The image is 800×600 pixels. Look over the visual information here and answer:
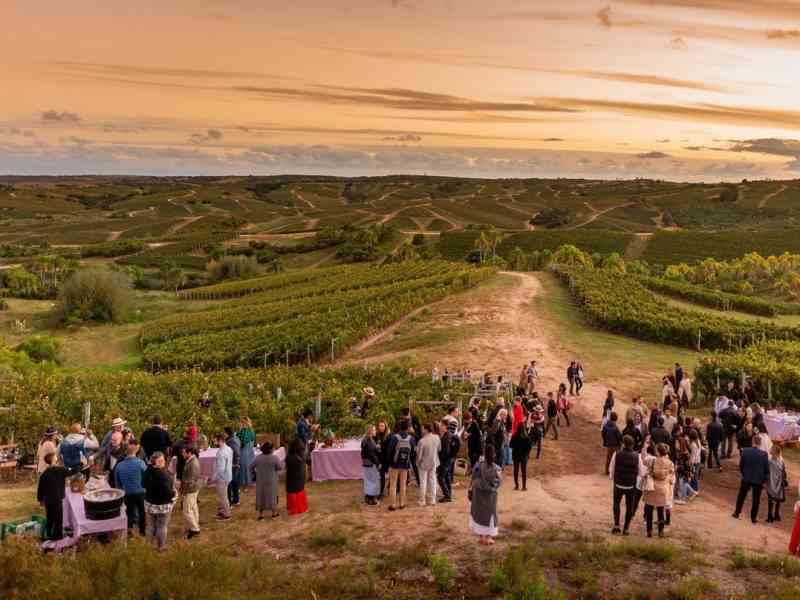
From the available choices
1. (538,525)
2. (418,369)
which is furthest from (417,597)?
(418,369)

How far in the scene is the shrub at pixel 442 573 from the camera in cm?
985

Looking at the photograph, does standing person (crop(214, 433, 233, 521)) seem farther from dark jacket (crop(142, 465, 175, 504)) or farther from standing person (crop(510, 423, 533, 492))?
standing person (crop(510, 423, 533, 492))

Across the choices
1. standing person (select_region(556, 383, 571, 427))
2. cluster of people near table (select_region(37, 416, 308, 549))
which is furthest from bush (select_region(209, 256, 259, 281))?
cluster of people near table (select_region(37, 416, 308, 549))

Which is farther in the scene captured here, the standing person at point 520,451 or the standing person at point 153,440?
the standing person at point 520,451

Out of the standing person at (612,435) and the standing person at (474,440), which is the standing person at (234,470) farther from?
the standing person at (612,435)

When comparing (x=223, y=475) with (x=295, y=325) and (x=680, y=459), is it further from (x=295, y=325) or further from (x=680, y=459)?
(x=295, y=325)

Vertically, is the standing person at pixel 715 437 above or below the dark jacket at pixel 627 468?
below

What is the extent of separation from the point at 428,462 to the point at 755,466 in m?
6.00

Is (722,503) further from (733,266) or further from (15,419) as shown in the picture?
(733,266)

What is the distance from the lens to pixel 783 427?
62.9 ft

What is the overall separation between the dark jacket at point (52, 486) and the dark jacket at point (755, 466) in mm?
11885

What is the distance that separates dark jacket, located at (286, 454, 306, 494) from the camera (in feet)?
41.5

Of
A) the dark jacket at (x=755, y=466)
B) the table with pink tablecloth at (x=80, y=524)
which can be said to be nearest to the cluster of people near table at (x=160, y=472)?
the table with pink tablecloth at (x=80, y=524)

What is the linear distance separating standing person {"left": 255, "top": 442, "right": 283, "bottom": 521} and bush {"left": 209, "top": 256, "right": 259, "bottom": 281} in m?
90.9
